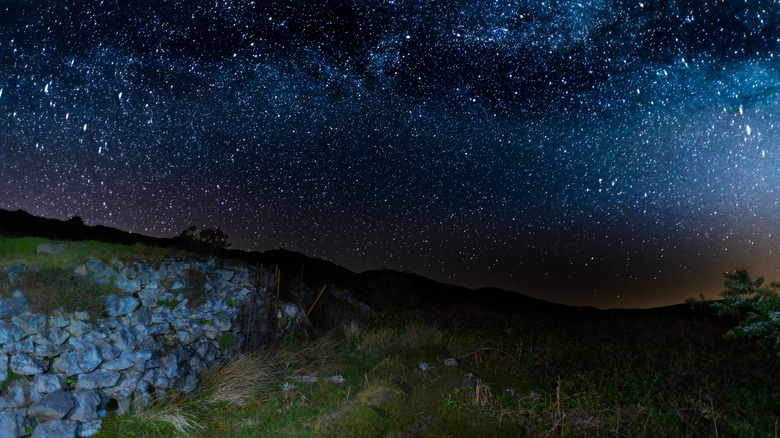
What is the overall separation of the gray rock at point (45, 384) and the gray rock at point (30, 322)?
2.83 feet

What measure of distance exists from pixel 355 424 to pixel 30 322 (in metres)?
5.22

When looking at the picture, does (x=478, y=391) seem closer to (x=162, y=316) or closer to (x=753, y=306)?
(x=753, y=306)

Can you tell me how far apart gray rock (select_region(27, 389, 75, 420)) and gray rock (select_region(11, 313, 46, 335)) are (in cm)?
128

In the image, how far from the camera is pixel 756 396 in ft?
28.8

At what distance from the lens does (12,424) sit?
597 centimetres

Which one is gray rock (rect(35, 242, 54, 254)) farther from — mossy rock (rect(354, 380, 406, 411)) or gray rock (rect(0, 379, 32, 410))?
mossy rock (rect(354, 380, 406, 411))

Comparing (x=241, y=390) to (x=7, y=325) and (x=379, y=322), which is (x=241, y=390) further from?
(x=379, y=322)

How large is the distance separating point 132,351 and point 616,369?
31.9ft

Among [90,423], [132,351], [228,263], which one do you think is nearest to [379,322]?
[228,263]

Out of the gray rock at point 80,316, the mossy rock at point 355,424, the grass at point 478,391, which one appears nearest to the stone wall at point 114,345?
the gray rock at point 80,316

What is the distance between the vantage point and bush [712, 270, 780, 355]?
7605 mm

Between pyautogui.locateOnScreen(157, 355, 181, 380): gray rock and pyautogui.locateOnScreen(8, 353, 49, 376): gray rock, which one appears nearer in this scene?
pyautogui.locateOnScreen(8, 353, 49, 376): gray rock

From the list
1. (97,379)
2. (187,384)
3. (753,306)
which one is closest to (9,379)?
(97,379)

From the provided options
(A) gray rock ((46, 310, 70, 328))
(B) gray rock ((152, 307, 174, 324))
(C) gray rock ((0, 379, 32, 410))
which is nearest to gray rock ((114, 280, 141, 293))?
(B) gray rock ((152, 307, 174, 324))
